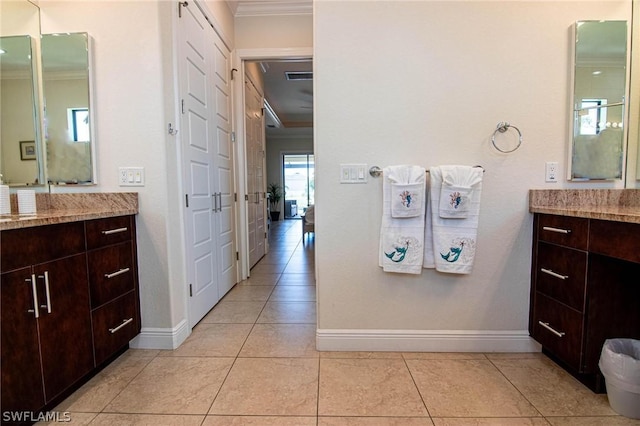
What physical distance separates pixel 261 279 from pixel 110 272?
190cm

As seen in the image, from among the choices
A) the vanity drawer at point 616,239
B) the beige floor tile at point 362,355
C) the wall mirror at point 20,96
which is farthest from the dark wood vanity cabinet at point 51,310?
the vanity drawer at point 616,239

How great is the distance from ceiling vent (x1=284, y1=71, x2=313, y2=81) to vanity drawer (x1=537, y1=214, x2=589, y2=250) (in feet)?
14.4

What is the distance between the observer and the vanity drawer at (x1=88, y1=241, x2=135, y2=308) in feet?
5.33

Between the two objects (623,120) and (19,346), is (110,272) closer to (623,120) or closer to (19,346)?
(19,346)

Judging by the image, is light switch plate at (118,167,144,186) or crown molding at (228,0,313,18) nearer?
light switch plate at (118,167,144,186)

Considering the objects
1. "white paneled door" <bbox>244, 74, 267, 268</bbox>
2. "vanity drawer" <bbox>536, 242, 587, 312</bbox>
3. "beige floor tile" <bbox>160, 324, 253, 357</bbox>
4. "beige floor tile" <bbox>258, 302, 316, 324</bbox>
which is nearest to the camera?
"vanity drawer" <bbox>536, 242, 587, 312</bbox>

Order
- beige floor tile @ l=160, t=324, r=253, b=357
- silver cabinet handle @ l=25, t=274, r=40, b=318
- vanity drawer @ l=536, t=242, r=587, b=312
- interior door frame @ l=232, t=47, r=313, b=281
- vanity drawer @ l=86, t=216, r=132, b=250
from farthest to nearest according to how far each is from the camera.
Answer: interior door frame @ l=232, t=47, r=313, b=281
beige floor tile @ l=160, t=324, r=253, b=357
vanity drawer @ l=86, t=216, r=132, b=250
vanity drawer @ l=536, t=242, r=587, b=312
silver cabinet handle @ l=25, t=274, r=40, b=318

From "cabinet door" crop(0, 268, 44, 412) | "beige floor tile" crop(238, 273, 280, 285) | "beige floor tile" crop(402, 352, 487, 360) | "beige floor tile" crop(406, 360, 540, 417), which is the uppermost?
"cabinet door" crop(0, 268, 44, 412)

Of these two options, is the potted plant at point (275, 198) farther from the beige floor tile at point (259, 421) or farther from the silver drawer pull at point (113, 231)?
the beige floor tile at point (259, 421)

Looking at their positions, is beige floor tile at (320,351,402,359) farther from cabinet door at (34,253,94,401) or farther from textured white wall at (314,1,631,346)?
cabinet door at (34,253,94,401)

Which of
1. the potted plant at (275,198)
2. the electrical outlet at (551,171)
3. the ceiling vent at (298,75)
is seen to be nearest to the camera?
the electrical outlet at (551,171)

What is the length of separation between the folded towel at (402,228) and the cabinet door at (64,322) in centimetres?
164

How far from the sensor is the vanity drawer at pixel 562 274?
1.50 meters

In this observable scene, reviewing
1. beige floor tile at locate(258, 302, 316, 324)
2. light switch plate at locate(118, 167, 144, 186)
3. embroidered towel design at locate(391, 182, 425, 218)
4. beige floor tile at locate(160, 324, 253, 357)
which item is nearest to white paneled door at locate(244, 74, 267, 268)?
beige floor tile at locate(258, 302, 316, 324)
